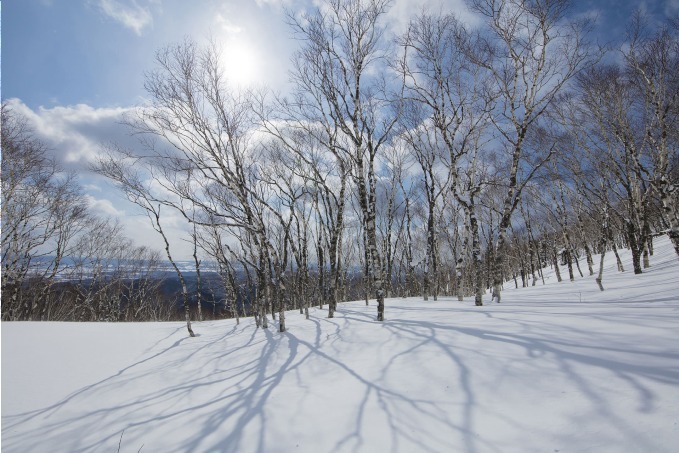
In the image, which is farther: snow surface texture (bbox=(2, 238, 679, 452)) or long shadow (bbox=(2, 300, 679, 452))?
long shadow (bbox=(2, 300, 679, 452))

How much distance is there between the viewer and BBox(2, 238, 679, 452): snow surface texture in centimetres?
279

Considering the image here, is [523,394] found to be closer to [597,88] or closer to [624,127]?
[624,127]

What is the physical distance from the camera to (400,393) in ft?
12.8

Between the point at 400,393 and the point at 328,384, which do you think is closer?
the point at 400,393

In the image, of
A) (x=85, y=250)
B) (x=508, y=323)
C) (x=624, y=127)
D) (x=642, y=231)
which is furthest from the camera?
(x=85, y=250)

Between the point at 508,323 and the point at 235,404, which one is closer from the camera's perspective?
the point at 235,404

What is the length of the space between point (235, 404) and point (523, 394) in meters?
4.11

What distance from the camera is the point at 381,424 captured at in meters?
3.34

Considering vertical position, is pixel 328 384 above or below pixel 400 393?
below

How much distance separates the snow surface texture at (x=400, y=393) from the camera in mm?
2795

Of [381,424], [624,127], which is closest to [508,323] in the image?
[381,424]

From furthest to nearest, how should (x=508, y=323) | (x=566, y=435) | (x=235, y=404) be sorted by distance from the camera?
1. (x=508, y=323)
2. (x=235, y=404)
3. (x=566, y=435)

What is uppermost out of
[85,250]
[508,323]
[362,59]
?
[362,59]

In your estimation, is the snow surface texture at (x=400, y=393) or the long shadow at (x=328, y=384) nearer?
the snow surface texture at (x=400, y=393)
